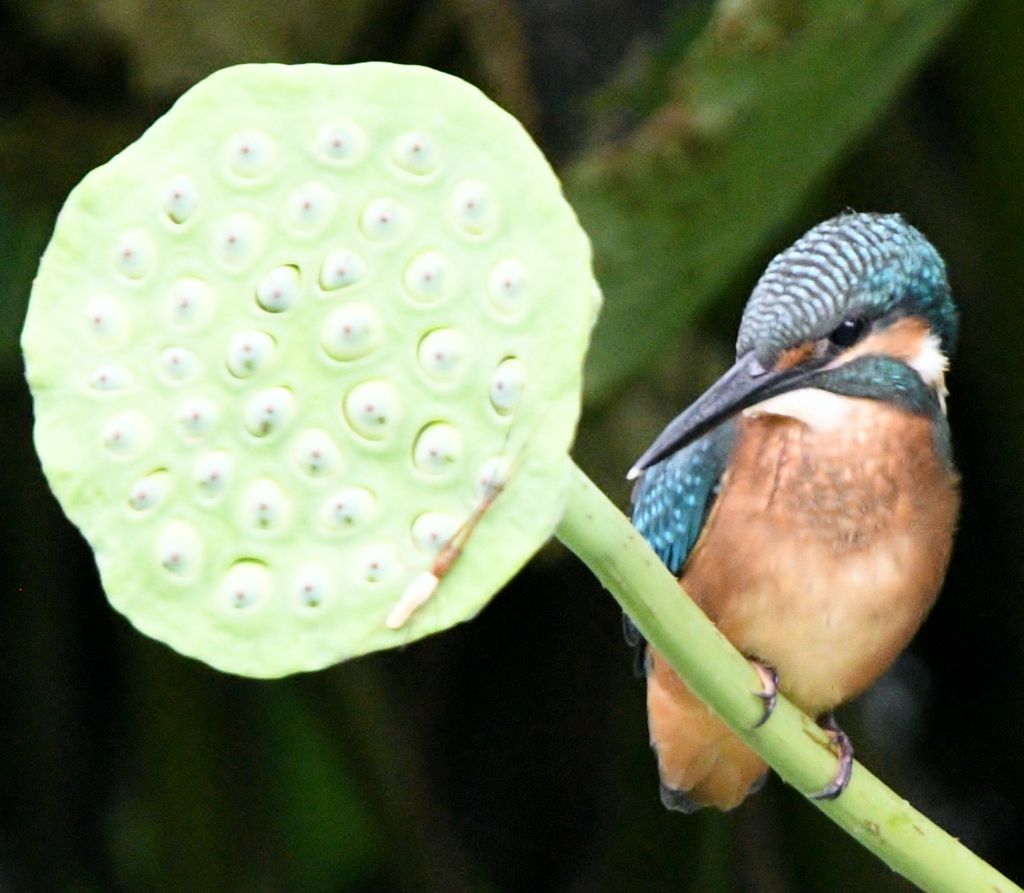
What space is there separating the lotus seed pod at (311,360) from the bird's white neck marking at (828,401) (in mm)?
300

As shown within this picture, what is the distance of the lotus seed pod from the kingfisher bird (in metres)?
0.28

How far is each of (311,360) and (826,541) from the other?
43 cm

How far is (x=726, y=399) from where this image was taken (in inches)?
25.2

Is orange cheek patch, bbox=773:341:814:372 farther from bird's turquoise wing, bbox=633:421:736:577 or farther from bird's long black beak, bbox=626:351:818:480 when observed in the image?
bird's turquoise wing, bbox=633:421:736:577

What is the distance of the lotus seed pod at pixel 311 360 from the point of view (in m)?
0.42

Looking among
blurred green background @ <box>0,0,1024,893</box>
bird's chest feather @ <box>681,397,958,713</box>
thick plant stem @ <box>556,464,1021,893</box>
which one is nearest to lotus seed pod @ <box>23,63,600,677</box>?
thick plant stem @ <box>556,464,1021,893</box>

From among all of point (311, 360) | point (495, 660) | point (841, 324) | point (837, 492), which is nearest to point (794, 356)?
point (841, 324)

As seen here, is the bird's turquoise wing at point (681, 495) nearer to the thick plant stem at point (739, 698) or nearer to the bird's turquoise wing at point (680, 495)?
the bird's turquoise wing at point (680, 495)

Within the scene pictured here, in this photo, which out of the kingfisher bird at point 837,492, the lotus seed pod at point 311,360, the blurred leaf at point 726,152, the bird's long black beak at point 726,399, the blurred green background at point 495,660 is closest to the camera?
the lotus seed pod at point 311,360

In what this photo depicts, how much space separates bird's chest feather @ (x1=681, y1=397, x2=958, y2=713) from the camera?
802mm

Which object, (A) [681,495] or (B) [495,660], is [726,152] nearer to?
(A) [681,495]

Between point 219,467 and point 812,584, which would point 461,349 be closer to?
point 219,467

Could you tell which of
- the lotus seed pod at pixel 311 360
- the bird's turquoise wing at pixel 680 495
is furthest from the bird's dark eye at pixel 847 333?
the lotus seed pod at pixel 311 360

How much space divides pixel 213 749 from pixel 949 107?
76cm
